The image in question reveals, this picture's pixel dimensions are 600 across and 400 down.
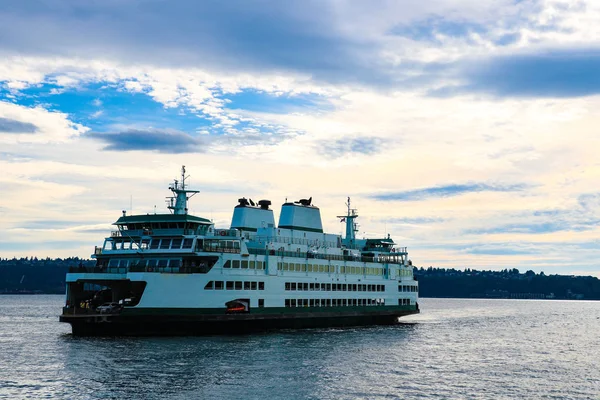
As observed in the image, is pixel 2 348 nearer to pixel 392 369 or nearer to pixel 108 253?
pixel 108 253

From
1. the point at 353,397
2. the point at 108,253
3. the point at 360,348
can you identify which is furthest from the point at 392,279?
the point at 353,397

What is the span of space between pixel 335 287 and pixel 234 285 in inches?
678

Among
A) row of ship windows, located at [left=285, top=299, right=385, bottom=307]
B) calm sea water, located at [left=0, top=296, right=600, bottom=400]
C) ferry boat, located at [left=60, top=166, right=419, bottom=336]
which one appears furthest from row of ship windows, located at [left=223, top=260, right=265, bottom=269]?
calm sea water, located at [left=0, top=296, right=600, bottom=400]

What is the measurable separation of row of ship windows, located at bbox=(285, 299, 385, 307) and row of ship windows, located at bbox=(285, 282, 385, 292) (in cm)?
116

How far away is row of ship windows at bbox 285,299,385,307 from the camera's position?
68.9 meters

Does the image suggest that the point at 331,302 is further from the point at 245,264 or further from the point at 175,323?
the point at 175,323

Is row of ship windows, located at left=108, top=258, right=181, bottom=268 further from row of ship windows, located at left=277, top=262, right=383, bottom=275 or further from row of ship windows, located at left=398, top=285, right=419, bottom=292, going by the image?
row of ship windows, located at left=398, top=285, right=419, bottom=292

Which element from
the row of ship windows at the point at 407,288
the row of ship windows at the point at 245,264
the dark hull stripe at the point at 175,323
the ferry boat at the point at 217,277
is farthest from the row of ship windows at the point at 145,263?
the row of ship windows at the point at 407,288

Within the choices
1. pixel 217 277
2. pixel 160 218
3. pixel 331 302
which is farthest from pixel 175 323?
pixel 331 302

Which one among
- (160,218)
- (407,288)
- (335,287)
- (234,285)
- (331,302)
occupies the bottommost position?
(331,302)

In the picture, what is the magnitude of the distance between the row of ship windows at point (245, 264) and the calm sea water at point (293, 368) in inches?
247

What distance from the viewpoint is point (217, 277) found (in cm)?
5944

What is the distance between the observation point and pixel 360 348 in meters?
55.2

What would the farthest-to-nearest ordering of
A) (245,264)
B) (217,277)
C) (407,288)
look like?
(407,288) → (245,264) → (217,277)
